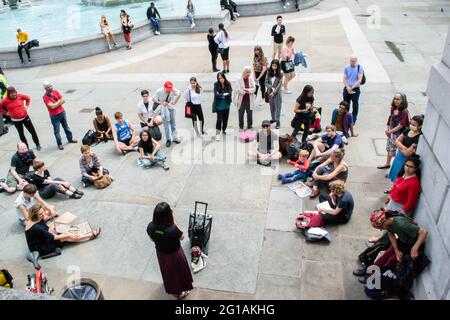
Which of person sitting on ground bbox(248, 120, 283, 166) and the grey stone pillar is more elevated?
the grey stone pillar

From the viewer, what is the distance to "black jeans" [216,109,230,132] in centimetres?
969

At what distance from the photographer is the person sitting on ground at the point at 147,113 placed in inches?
368

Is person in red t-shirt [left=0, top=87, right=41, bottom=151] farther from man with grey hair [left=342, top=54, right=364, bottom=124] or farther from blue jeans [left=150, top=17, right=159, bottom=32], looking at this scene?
blue jeans [left=150, top=17, right=159, bottom=32]

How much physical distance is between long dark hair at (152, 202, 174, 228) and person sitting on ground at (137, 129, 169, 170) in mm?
4055

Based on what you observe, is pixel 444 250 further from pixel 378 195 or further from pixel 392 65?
pixel 392 65

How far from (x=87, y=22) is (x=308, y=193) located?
26.8 m

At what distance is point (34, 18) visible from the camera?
3180cm

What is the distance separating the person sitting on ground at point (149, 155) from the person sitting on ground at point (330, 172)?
3396mm

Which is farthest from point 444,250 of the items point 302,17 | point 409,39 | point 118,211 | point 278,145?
point 302,17

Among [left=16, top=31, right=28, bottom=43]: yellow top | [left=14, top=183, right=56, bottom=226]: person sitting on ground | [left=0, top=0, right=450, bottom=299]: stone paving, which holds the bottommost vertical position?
[left=0, top=0, right=450, bottom=299]: stone paving

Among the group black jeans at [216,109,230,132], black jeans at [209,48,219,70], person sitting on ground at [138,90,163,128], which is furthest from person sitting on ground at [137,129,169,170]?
black jeans at [209,48,219,70]

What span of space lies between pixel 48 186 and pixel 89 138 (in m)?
2.48

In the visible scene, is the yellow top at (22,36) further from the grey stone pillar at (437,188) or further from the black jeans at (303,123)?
the grey stone pillar at (437,188)

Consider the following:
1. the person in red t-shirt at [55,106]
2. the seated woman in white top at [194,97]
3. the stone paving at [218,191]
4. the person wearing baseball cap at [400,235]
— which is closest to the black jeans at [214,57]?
the stone paving at [218,191]
